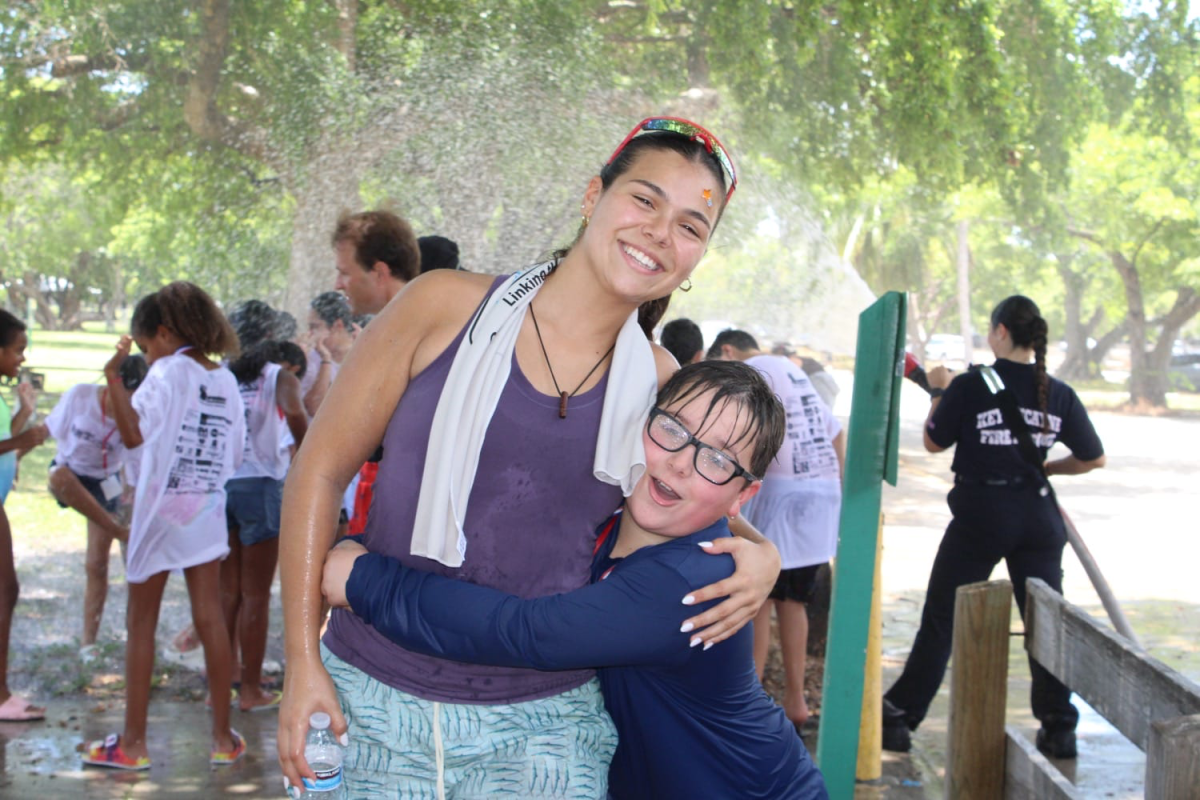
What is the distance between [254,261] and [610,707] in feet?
50.2

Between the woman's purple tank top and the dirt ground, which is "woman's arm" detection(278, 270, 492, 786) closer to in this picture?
the woman's purple tank top

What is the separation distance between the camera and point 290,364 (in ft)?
20.3

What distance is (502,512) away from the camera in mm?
1967

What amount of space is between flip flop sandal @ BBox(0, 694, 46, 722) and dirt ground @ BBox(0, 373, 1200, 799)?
0.15 ft

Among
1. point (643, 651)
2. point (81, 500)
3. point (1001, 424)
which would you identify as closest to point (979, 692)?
point (643, 651)

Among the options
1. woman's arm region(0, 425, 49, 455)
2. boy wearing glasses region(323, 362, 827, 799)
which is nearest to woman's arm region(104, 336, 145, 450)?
woman's arm region(0, 425, 49, 455)

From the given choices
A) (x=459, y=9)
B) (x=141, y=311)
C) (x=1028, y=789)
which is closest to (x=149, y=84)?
(x=459, y=9)

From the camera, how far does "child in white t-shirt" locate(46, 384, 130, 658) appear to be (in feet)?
19.9

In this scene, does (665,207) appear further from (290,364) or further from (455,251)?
(290,364)

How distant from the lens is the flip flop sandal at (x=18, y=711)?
5.36m

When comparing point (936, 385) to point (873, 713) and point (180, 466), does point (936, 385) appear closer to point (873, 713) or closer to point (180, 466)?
point (873, 713)

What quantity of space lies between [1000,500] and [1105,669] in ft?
9.34

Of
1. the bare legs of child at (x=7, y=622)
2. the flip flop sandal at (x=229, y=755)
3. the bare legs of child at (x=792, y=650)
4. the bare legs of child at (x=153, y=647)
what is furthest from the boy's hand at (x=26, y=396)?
the bare legs of child at (x=792, y=650)

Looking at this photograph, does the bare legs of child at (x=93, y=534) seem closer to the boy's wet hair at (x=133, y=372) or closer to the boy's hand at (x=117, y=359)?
the boy's wet hair at (x=133, y=372)
